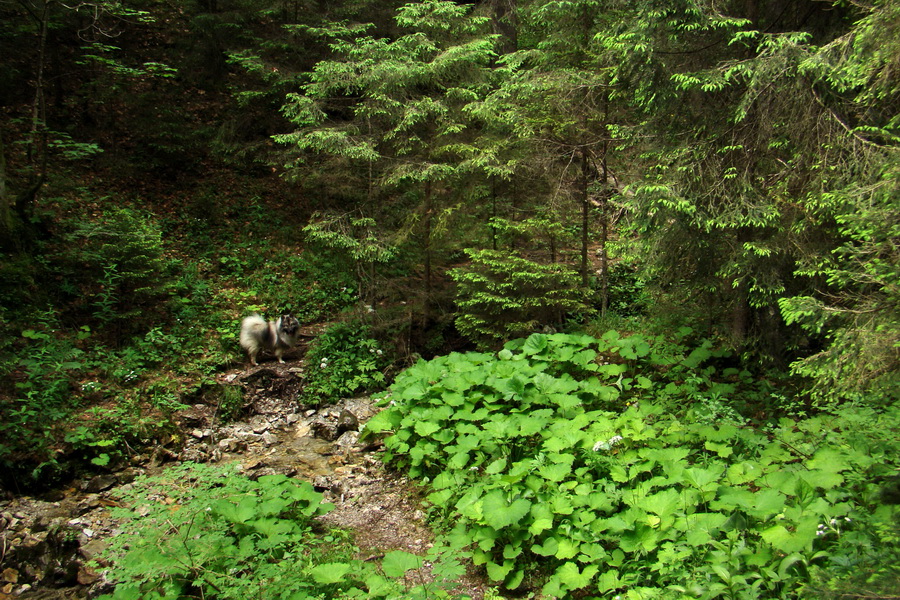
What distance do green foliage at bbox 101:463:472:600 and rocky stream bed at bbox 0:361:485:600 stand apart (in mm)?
514

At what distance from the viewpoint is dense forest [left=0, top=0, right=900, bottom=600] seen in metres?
3.82

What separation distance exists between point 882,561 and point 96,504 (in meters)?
6.82

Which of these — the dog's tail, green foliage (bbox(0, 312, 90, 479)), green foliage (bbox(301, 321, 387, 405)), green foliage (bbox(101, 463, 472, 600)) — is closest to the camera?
green foliage (bbox(101, 463, 472, 600))

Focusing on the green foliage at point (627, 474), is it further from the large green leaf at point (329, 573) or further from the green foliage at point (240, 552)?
the large green leaf at point (329, 573)

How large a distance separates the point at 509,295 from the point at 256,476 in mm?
4550

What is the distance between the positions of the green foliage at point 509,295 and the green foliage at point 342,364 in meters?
1.66

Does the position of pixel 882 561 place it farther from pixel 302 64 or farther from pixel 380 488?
pixel 302 64

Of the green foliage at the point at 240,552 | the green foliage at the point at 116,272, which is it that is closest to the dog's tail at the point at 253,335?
the green foliage at the point at 116,272

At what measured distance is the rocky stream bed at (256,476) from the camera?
4.46 metres

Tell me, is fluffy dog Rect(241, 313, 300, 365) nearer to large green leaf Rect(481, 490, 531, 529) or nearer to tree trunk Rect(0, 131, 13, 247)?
tree trunk Rect(0, 131, 13, 247)

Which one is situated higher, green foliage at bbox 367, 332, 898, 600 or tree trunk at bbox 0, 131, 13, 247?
tree trunk at bbox 0, 131, 13, 247

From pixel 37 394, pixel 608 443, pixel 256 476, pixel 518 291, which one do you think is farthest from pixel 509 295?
pixel 37 394

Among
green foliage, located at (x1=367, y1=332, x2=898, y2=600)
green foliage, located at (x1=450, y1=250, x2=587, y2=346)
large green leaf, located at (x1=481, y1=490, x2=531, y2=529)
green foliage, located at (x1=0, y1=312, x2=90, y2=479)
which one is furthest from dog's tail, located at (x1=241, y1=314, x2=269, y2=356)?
large green leaf, located at (x1=481, y1=490, x2=531, y2=529)

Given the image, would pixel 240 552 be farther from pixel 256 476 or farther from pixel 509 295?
pixel 509 295
